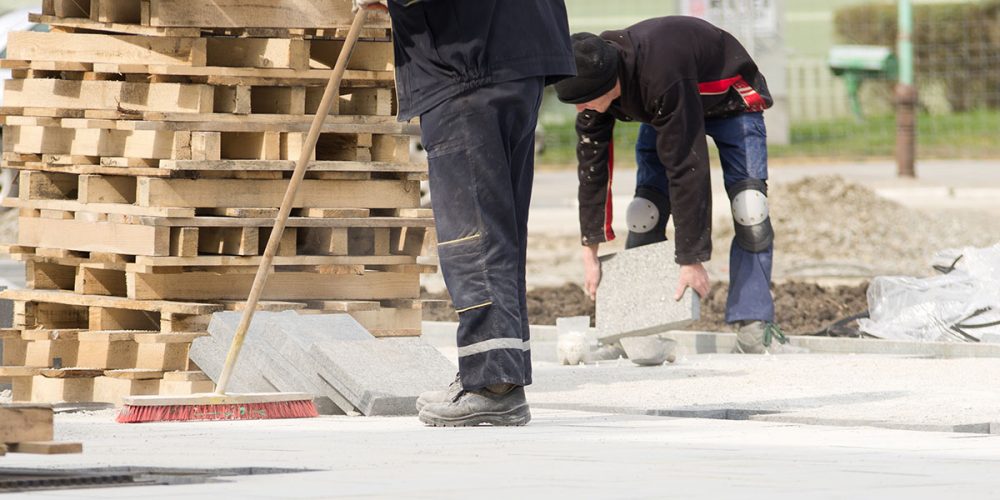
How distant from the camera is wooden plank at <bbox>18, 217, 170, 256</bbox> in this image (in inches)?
302

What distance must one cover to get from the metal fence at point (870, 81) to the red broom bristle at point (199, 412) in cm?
2419

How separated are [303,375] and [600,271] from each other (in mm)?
2767

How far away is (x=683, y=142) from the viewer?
891cm

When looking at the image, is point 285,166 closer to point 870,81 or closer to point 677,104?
point 677,104

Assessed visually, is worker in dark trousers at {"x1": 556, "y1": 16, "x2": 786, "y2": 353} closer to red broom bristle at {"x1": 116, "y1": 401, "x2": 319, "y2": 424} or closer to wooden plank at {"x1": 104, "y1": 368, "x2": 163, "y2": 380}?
wooden plank at {"x1": 104, "y1": 368, "x2": 163, "y2": 380}

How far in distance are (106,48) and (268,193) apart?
942mm

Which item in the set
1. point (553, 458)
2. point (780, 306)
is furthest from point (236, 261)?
point (780, 306)

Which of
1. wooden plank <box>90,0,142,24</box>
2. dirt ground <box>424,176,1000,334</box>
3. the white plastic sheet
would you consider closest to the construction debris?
wooden plank <box>90,0,142,24</box>

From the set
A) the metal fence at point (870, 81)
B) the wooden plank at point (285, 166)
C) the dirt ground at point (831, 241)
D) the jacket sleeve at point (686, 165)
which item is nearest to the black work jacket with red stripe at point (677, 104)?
the jacket sleeve at point (686, 165)

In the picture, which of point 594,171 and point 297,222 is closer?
point 297,222

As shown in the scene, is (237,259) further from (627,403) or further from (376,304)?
(627,403)

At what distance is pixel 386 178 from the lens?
816 centimetres

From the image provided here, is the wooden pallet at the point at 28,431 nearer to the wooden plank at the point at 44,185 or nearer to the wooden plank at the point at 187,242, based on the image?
the wooden plank at the point at 187,242

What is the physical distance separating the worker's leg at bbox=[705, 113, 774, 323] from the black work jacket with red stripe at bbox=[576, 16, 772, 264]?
0.28 meters
